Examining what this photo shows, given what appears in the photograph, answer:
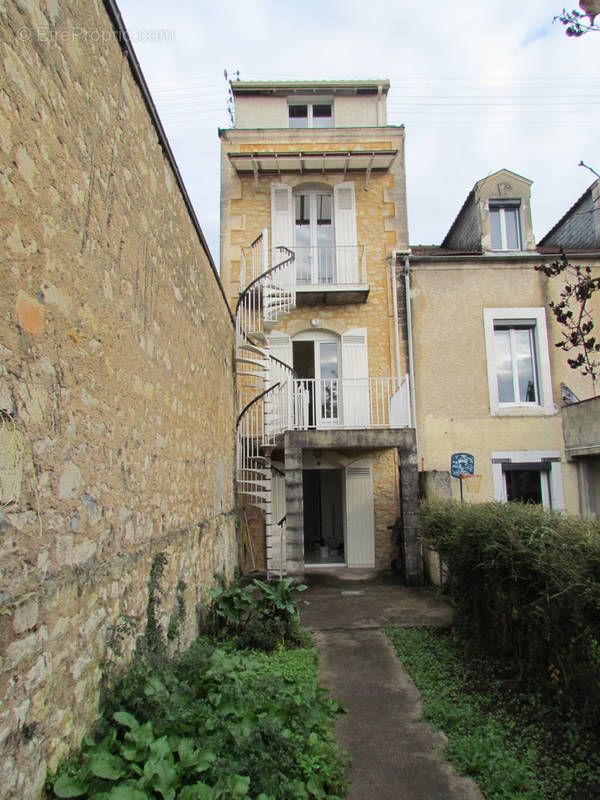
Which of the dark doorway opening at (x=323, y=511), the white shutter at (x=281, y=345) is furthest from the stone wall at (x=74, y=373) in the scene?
the dark doorway opening at (x=323, y=511)

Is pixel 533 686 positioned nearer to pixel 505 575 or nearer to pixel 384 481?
pixel 505 575

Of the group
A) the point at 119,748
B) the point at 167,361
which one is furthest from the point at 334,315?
the point at 119,748

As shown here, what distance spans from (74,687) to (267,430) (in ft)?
21.0

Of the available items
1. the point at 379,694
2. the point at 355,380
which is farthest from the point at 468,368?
the point at 379,694

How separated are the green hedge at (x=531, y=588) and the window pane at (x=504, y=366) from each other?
15.9 ft

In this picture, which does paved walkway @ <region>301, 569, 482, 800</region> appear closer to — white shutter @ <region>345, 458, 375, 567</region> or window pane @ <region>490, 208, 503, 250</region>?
white shutter @ <region>345, 458, 375, 567</region>

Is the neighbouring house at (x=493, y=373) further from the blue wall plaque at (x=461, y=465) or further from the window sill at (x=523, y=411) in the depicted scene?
the blue wall plaque at (x=461, y=465)

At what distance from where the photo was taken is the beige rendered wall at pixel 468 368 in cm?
912

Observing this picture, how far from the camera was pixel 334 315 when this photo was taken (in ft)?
31.6

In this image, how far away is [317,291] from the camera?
9219 millimetres

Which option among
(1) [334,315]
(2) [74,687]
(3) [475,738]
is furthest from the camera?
(1) [334,315]

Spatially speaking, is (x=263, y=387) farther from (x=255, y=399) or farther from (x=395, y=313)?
(x=395, y=313)

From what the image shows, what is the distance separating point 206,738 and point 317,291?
7616 millimetres

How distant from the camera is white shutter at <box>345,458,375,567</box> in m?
9.10
